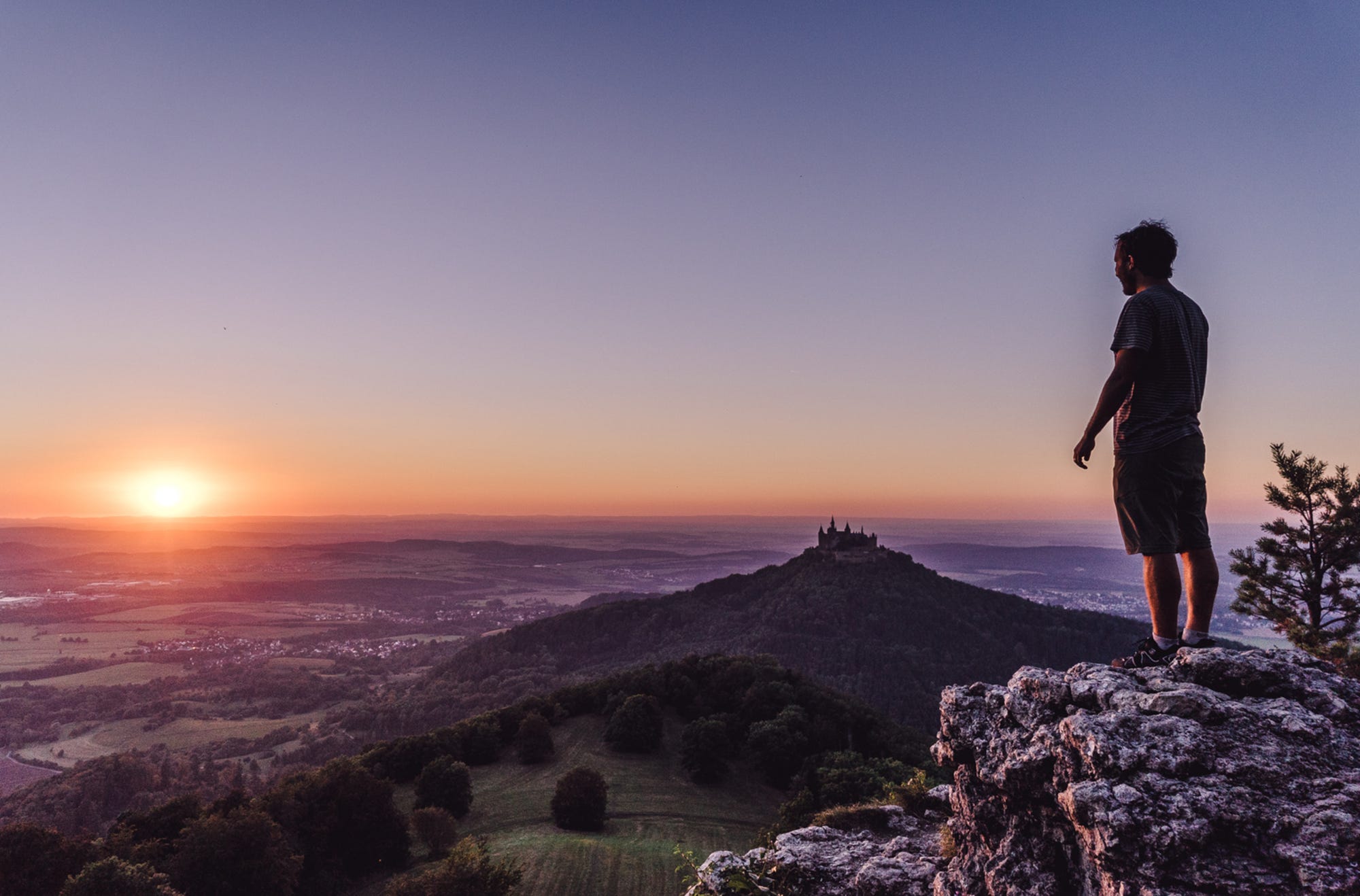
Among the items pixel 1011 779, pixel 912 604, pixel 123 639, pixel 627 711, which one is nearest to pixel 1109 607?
pixel 912 604

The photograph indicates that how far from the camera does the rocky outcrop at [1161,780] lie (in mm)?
3955

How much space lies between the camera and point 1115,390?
5520 millimetres

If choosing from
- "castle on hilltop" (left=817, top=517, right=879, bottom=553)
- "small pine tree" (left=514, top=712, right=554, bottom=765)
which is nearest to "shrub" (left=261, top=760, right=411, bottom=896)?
"small pine tree" (left=514, top=712, right=554, bottom=765)

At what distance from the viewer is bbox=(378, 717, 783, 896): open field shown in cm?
2845

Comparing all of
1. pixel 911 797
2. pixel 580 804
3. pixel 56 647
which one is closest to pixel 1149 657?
pixel 911 797

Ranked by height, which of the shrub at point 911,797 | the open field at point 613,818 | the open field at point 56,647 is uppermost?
the shrub at point 911,797

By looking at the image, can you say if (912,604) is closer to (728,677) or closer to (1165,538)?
(728,677)

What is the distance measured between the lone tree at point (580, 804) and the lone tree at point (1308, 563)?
3336cm

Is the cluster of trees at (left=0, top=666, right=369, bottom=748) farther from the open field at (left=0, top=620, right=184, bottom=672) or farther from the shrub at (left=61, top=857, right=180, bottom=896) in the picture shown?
the shrub at (left=61, top=857, right=180, bottom=896)

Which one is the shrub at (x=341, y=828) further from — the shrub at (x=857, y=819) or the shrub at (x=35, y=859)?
Result: the shrub at (x=857, y=819)

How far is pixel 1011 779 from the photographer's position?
5270 millimetres

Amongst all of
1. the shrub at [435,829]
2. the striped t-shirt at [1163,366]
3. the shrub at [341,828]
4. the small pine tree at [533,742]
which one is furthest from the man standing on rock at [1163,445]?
the small pine tree at [533,742]

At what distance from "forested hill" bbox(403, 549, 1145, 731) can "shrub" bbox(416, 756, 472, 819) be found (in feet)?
229

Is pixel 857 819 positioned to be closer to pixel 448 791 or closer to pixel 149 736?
pixel 448 791
